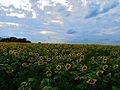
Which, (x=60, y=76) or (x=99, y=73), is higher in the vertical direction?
(x=99, y=73)

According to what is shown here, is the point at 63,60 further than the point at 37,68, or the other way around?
the point at 63,60

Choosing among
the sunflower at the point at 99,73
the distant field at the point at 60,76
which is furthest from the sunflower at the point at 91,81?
the sunflower at the point at 99,73

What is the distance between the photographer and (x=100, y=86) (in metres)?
8.44

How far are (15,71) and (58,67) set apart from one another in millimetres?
2088

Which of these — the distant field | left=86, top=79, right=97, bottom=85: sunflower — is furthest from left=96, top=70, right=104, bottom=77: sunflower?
left=86, top=79, right=97, bottom=85: sunflower

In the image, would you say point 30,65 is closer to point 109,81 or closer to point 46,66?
point 46,66

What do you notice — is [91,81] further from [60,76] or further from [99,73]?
[60,76]

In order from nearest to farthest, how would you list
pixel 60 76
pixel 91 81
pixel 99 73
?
pixel 91 81 → pixel 99 73 → pixel 60 76

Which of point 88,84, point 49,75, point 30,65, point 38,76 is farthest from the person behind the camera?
point 30,65

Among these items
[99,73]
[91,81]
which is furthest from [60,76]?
[91,81]

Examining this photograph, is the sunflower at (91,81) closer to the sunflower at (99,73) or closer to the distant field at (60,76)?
the distant field at (60,76)

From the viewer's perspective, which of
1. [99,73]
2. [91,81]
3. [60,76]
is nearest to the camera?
[91,81]

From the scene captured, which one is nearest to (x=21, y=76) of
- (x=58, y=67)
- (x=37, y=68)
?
(x=37, y=68)

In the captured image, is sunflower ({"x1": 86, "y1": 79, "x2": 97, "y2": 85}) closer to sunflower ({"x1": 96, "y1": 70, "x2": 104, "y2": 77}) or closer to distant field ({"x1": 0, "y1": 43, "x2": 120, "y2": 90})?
distant field ({"x1": 0, "y1": 43, "x2": 120, "y2": 90})
